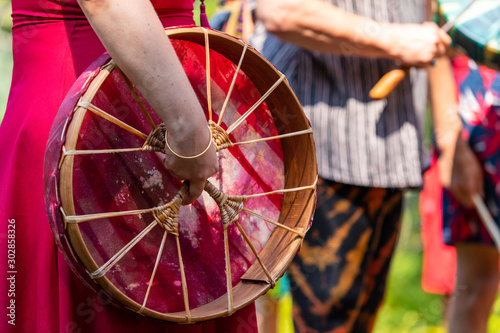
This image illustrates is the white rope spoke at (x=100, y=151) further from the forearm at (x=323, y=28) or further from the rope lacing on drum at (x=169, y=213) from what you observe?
the forearm at (x=323, y=28)

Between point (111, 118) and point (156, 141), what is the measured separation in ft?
0.26

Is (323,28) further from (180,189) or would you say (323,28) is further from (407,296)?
(407,296)

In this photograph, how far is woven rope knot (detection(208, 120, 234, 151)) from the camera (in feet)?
3.54

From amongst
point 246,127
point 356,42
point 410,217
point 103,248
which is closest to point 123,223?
point 103,248

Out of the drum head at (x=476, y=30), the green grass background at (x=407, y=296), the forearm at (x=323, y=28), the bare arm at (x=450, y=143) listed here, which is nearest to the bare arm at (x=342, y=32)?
the forearm at (x=323, y=28)

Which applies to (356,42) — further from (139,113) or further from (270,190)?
(139,113)

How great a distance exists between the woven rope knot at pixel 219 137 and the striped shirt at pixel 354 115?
78 centimetres

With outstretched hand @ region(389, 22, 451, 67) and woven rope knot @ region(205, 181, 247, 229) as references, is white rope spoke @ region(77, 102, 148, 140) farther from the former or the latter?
outstretched hand @ region(389, 22, 451, 67)

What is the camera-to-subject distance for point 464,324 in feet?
8.38

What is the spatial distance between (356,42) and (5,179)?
1.02 meters

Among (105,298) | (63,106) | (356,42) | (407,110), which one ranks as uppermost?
(356,42)

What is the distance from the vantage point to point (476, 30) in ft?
6.34

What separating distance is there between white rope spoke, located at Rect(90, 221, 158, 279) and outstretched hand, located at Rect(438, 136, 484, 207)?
1.57 metres

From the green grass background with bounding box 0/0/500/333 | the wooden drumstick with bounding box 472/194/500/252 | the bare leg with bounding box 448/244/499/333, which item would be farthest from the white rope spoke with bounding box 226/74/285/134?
the bare leg with bounding box 448/244/499/333
